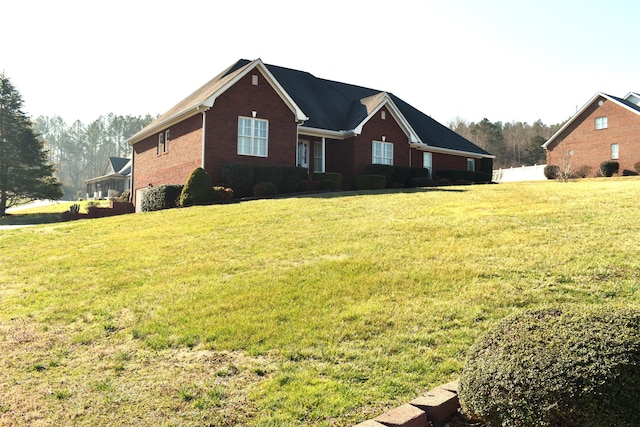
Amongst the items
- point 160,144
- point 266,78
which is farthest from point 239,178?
point 160,144

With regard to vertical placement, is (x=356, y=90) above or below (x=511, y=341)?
above

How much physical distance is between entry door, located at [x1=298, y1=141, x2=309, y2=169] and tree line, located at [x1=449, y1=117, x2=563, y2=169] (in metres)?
52.9

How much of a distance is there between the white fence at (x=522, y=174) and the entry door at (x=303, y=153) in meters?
23.6

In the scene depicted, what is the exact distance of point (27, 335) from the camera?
6.55m

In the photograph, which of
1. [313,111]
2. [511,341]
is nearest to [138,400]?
[511,341]

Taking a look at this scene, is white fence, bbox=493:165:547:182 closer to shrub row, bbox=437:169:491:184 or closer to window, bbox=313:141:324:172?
shrub row, bbox=437:169:491:184

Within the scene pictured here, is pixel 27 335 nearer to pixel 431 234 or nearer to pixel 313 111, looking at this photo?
pixel 431 234

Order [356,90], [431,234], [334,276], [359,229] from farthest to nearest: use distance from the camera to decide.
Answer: [356,90], [359,229], [431,234], [334,276]

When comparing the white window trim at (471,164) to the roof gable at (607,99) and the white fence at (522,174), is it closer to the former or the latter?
the white fence at (522,174)

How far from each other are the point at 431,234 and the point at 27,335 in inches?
298

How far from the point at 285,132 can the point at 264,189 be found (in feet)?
14.4

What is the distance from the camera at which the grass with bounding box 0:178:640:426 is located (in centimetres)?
→ 462

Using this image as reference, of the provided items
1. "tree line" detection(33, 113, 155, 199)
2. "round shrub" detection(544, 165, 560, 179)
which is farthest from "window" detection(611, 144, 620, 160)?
"tree line" detection(33, 113, 155, 199)

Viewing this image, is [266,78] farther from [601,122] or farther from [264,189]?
[601,122]
